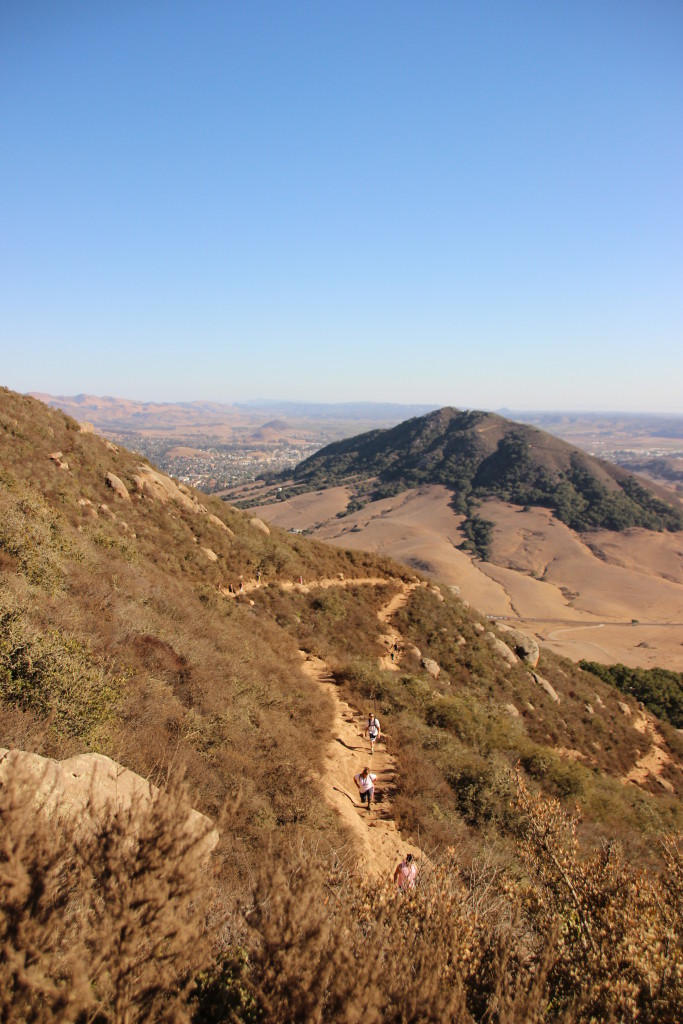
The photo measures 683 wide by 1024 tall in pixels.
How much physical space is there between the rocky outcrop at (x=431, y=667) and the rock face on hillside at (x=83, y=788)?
14.4 meters

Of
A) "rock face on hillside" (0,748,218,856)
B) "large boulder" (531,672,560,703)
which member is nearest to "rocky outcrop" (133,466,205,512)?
"large boulder" (531,672,560,703)

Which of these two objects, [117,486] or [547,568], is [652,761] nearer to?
[117,486]

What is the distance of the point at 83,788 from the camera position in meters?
4.52

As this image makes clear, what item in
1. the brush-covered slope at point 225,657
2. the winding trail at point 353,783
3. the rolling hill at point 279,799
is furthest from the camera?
the winding trail at point 353,783

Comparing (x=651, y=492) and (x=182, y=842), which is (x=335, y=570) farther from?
(x=651, y=492)

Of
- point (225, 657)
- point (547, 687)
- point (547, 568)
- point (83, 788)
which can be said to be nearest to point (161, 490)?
point (225, 657)

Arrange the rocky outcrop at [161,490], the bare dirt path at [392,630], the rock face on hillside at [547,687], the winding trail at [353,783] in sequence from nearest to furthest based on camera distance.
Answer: the winding trail at [353,783] < the bare dirt path at [392,630] < the rock face on hillside at [547,687] < the rocky outcrop at [161,490]

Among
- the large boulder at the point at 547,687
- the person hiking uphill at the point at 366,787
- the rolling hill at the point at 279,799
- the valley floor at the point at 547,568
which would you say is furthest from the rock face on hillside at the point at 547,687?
the valley floor at the point at 547,568

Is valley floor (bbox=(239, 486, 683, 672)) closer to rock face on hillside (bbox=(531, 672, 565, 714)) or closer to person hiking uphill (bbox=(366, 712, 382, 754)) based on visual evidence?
rock face on hillside (bbox=(531, 672, 565, 714))

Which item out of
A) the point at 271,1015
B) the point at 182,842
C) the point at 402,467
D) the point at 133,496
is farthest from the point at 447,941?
the point at 402,467

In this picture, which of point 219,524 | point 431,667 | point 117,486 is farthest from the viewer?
point 219,524

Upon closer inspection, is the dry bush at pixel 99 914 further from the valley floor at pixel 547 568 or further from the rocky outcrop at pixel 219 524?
the valley floor at pixel 547 568

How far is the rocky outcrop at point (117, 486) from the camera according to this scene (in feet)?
63.6

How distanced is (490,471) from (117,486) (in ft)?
351
